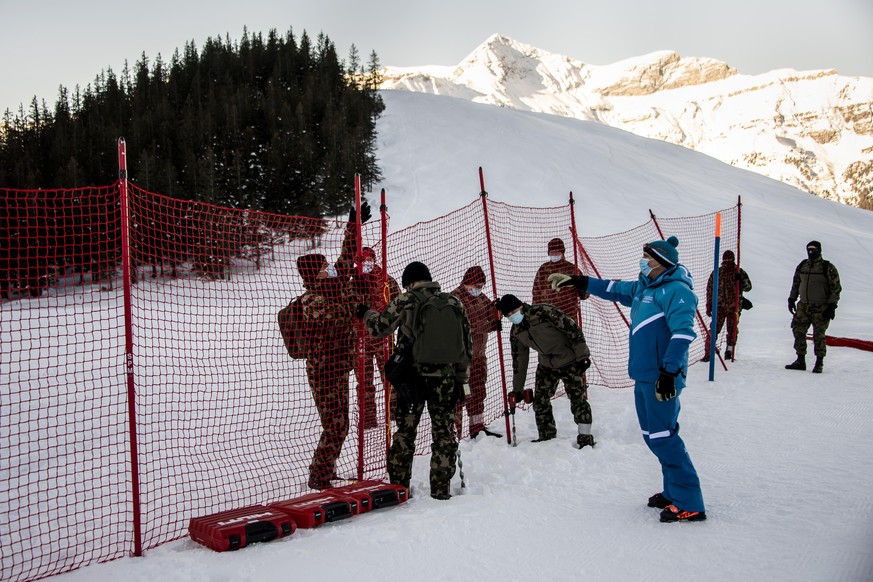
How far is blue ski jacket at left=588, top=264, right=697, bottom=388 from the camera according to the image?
159 inches

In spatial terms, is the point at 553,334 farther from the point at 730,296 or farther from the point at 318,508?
the point at 730,296

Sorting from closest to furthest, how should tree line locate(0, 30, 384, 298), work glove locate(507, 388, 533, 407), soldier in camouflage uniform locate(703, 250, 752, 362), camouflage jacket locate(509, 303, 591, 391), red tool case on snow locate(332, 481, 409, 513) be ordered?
red tool case on snow locate(332, 481, 409, 513) < camouflage jacket locate(509, 303, 591, 391) < work glove locate(507, 388, 533, 407) < soldier in camouflage uniform locate(703, 250, 752, 362) < tree line locate(0, 30, 384, 298)

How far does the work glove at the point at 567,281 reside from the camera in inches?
191

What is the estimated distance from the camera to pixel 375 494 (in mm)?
4504

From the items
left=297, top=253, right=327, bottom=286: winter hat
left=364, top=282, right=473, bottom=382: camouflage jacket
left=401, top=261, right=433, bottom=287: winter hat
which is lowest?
left=364, top=282, right=473, bottom=382: camouflage jacket

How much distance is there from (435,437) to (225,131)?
34.3 metres

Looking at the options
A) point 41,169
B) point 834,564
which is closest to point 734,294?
point 834,564

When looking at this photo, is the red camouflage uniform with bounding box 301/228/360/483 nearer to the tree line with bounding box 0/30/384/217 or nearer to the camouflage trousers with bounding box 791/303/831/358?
the camouflage trousers with bounding box 791/303/831/358

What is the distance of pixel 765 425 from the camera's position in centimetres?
657

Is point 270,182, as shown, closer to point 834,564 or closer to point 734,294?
point 734,294

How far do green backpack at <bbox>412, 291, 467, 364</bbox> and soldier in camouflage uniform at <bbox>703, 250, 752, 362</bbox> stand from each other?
23.2 ft

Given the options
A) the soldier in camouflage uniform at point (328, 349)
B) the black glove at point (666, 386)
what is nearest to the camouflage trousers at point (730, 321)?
the black glove at point (666, 386)

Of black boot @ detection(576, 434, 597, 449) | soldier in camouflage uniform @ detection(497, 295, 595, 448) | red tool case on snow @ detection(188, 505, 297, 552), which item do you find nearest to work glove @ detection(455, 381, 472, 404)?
soldier in camouflage uniform @ detection(497, 295, 595, 448)

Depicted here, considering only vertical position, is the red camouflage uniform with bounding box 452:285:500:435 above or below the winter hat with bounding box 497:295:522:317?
below
